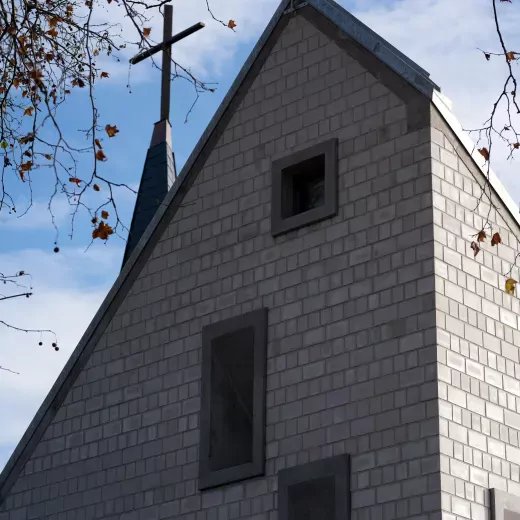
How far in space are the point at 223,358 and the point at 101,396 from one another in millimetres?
2372

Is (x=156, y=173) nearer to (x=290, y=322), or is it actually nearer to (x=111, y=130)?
(x=290, y=322)

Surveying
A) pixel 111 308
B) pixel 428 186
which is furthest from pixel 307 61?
pixel 111 308

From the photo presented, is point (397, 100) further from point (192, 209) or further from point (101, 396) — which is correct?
point (101, 396)

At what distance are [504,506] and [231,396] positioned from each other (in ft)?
13.3

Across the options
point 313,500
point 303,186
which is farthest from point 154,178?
point 313,500

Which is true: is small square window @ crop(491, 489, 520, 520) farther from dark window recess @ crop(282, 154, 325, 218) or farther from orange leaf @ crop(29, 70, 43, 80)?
orange leaf @ crop(29, 70, 43, 80)

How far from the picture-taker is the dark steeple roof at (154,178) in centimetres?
3034

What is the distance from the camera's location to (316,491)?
17344 millimetres

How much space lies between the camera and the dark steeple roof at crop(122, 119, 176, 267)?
30.3 meters

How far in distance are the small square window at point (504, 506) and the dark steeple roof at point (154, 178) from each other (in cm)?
1434

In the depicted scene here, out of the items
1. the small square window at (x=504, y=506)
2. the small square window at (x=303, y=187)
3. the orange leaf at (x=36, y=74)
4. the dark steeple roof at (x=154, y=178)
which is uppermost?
the dark steeple roof at (x=154, y=178)

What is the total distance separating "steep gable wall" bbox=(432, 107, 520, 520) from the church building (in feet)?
0.09

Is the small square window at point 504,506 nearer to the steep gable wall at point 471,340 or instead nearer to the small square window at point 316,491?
the steep gable wall at point 471,340

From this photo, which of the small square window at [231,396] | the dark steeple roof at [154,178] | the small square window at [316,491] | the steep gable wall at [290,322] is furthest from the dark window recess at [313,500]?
the dark steeple roof at [154,178]
